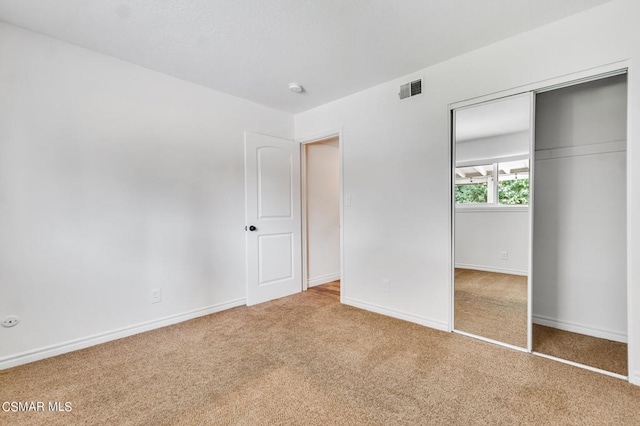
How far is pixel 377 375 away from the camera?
1.89 meters

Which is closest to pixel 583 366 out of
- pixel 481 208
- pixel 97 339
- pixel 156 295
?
pixel 481 208

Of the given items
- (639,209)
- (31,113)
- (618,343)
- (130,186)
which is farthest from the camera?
(130,186)

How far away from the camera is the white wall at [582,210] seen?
7.39 feet

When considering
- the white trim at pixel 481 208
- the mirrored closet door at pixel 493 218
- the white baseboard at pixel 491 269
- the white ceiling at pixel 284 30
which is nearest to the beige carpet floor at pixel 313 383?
the mirrored closet door at pixel 493 218

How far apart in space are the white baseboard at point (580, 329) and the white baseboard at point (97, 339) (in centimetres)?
319

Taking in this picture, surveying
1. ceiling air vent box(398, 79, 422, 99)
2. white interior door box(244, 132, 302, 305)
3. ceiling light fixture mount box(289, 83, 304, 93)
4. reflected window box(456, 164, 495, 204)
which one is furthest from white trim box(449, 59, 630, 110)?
white interior door box(244, 132, 302, 305)

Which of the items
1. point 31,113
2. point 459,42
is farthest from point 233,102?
point 459,42

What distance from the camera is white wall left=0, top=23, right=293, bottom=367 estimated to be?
205 centimetres

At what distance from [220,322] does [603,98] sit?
3.87 meters

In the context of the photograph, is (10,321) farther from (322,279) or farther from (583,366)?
(583,366)

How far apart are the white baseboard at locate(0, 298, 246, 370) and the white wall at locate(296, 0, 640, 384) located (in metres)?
1.65

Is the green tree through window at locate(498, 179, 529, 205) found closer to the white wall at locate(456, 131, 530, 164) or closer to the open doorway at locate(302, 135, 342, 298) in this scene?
the white wall at locate(456, 131, 530, 164)

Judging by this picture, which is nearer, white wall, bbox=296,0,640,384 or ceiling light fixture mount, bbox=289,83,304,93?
white wall, bbox=296,0,640,384

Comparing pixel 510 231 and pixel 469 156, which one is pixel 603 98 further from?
pixel 510 231
